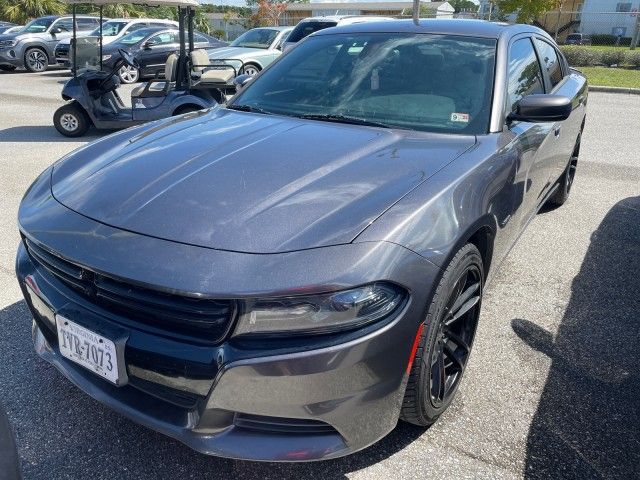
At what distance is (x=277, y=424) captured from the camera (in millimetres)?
1818

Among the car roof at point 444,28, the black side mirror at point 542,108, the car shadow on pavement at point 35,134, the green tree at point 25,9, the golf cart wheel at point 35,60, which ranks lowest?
the car shadow on pavement at point 35,134

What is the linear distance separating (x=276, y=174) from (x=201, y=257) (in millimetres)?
615

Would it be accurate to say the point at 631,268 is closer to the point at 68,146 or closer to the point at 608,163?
the point at 608,163

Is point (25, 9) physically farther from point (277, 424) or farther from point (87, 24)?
point (277, 424)

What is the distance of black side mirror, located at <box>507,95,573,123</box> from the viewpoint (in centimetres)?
280

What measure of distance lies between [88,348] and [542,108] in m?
2.33

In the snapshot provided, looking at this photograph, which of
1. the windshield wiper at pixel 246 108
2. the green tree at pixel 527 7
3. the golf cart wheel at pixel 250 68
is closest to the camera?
the windshield wiper at pixel 246 108

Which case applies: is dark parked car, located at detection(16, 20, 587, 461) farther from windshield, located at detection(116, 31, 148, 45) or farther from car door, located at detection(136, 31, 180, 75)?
windshield, located at detection(116, 31, 148, 45)

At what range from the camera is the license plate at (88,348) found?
187 cm

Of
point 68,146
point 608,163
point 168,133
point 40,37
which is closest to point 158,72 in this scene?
point 40,37

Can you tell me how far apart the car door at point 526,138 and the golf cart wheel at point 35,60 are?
1612 centimetres

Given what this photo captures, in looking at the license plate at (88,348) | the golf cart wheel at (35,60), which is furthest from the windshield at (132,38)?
the license plate at (88,348)

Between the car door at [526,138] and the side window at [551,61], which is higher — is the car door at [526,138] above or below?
below

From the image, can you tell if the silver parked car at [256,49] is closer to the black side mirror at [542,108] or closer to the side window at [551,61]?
the side window at [551,61]
